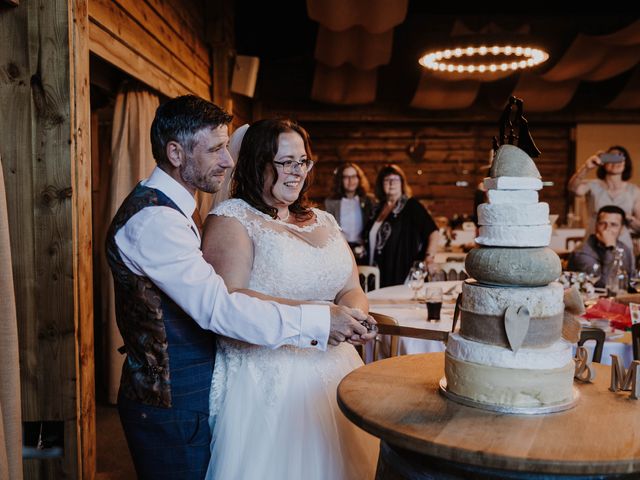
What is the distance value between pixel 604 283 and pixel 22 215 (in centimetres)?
344

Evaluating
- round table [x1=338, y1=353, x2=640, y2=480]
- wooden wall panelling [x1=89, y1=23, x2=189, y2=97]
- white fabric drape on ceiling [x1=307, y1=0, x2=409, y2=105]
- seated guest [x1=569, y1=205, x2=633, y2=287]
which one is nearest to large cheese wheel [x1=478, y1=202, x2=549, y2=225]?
round table [x1=338, y1=353, x2=640, y2=480]

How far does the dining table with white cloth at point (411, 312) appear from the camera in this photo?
9.87ft

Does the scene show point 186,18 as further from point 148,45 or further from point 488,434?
point 488,434

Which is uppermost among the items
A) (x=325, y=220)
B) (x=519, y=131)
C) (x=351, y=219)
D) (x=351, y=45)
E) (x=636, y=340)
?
(x=351, y=45)

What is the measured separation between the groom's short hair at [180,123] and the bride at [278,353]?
0.30 metres

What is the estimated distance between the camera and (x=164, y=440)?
176cm

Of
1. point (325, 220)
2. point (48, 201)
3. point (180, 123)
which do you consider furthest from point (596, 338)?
point (48, 201)

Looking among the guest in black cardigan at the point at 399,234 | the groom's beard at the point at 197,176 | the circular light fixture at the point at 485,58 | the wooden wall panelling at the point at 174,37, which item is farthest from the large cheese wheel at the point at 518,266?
the circular light fixture at the point at 485,58

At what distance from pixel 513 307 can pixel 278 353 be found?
0.80 m

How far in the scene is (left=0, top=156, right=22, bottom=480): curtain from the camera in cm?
200

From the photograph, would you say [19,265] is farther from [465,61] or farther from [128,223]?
[465,61]

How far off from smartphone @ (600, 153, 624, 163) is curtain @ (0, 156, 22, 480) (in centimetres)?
485

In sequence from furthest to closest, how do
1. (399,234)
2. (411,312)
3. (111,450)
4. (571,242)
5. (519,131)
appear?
(571,242) → (399,234) → (111,450) → (411,312) → (519,131)

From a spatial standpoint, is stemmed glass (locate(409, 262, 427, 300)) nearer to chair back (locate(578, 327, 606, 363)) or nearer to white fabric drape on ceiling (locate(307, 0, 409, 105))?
chair back (locate(578, 327, 606, 363))
